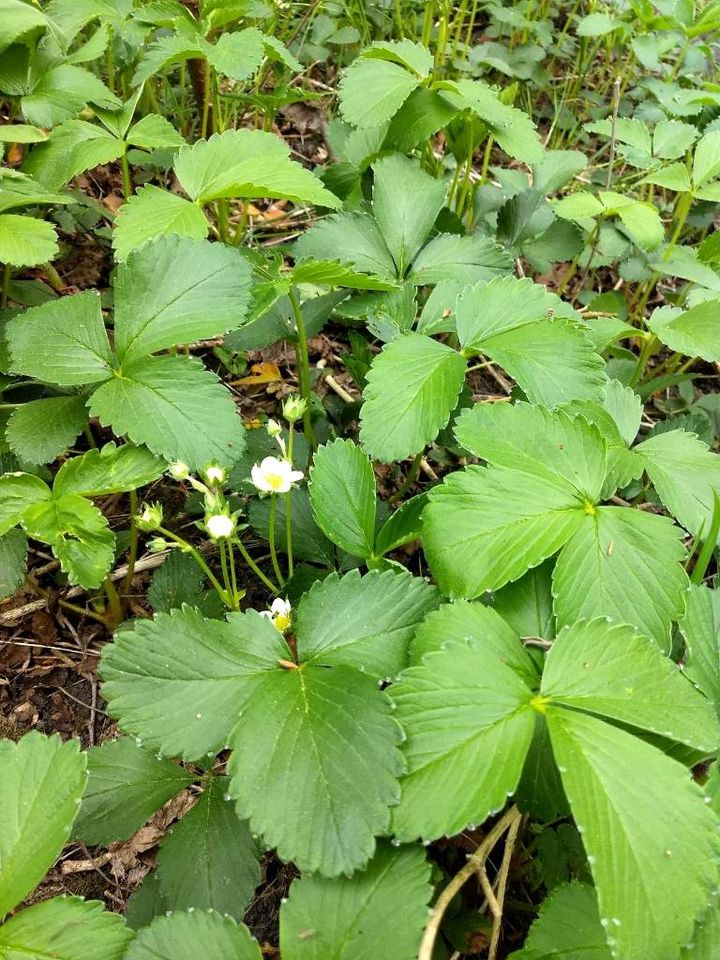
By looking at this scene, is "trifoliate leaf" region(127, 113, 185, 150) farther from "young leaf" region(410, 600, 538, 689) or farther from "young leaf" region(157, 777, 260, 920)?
"young leaf" region(157, 777, 260, 920)

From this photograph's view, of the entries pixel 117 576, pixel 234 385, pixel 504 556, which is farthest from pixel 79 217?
pixel 504 556

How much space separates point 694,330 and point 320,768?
57.4 inches

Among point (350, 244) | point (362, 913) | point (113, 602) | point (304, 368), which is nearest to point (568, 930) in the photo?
point (362, 913)

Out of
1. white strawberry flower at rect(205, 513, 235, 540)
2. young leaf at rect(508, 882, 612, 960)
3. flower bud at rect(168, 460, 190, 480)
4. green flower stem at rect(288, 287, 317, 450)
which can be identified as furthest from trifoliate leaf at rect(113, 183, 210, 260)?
young leaf at rect(508, 882, 612, 960)

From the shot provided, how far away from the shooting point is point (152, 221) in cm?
161

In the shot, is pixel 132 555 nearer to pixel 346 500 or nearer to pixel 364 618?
pixel 346 500

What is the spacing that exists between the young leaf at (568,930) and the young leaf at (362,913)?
8.8 inches

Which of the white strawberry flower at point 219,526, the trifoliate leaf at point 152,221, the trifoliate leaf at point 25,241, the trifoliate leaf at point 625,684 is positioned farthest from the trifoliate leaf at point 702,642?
the trifoliate leaf at point 25,241

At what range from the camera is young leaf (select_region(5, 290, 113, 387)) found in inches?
54.1

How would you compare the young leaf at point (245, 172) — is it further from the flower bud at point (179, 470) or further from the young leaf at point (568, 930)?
the young leaf at point (568, 930)

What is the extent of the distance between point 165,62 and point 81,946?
2013 millimetres

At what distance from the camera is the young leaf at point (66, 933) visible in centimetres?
93

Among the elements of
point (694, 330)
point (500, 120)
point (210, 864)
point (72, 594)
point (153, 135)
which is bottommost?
point (72, 594)

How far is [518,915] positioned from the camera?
1.36m
